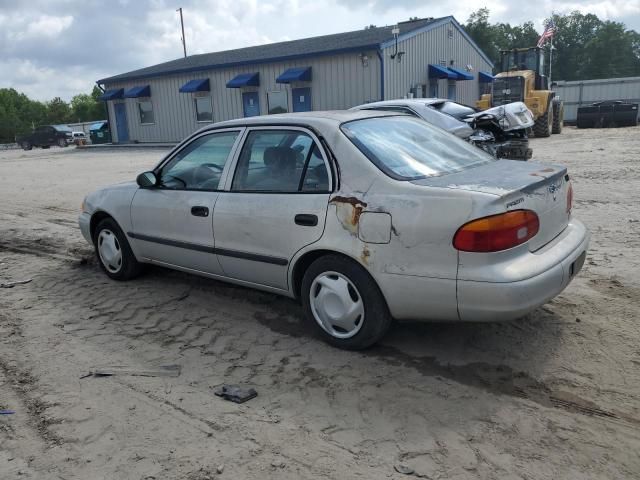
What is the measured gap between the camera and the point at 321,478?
2523 mm

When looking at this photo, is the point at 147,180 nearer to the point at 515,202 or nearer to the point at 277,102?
the point at 515,202

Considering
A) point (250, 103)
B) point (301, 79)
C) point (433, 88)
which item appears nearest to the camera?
point (301, 79)

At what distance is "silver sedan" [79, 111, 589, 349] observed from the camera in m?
3.12

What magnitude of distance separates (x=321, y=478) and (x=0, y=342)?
117 inches

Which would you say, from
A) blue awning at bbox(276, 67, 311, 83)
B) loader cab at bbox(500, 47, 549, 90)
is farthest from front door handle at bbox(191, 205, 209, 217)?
loader cab at bbox(500, 47, 549, 90)

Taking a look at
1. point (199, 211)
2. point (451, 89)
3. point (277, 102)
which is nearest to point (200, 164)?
point (199, 211)

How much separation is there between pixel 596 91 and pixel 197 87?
2452 cm

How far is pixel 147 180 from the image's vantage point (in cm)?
477

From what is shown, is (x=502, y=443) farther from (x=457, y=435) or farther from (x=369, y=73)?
(x=369, y=73)

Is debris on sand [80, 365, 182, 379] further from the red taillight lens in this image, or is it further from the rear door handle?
the red taillight lens

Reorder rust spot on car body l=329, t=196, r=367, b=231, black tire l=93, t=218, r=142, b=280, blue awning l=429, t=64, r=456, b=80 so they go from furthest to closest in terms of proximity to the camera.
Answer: blue awning l=429, t=64, r=456, b=80 < black tire l=93, t=218, r=142, b=280 < rust spot on car body l=329, t=196, r=367, b=231

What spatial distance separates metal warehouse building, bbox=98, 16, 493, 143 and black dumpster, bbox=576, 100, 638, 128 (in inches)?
240

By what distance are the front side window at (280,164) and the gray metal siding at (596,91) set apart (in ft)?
113

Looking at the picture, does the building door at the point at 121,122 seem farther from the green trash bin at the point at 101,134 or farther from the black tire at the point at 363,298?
the black tire at the point at 363,298
